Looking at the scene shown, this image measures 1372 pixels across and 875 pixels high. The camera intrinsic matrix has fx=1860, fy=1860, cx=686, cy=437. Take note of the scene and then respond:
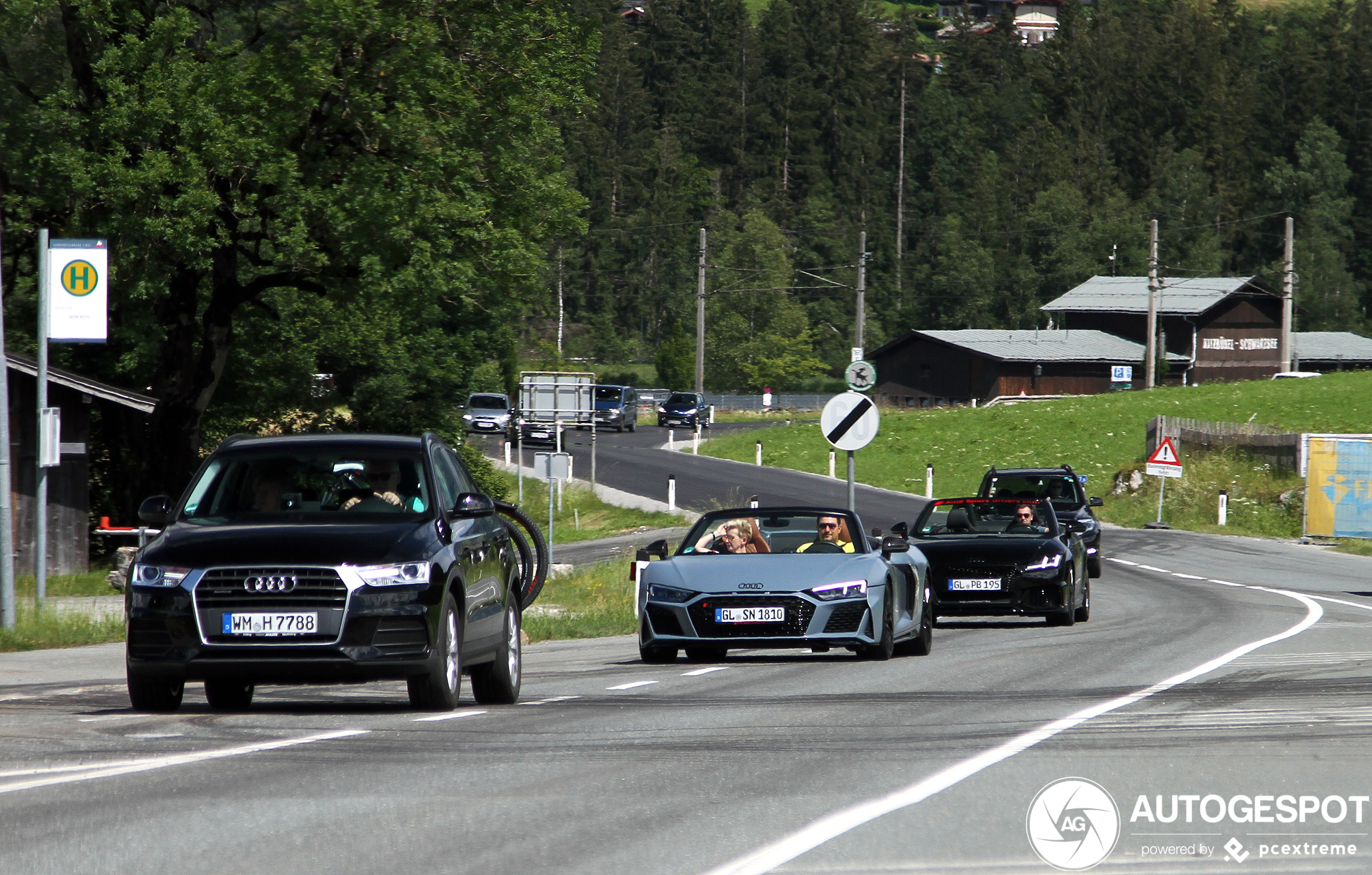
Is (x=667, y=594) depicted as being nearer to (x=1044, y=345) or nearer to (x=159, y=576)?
(x=159, y=576)

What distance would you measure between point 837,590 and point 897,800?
7525 mm

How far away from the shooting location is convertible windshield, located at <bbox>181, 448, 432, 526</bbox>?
429 inches

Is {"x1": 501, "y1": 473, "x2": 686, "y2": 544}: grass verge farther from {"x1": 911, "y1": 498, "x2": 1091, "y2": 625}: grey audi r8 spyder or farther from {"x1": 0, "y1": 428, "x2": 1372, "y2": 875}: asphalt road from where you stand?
{"x1": 0, "y1": 428, "x2": 1372, "y2": 875}: asphalt road

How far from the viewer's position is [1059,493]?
29328 millimetres

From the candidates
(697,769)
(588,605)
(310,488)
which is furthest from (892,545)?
(588,605)

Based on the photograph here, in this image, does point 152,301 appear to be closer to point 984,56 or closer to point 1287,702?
point 1287,702

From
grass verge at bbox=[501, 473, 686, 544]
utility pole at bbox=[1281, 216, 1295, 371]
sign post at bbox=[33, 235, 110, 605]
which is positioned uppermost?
utility pole at bbox=[1281, 216, 1295, 371]

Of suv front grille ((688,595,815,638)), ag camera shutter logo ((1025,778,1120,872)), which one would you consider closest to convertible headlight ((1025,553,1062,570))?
suv front grille ((688,595,815,638))

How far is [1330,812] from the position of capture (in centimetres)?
743

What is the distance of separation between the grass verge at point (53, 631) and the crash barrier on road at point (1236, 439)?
3870 cm

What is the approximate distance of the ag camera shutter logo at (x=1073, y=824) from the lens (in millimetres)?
6500

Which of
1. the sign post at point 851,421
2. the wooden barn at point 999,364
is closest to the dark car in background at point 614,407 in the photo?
the wooden barn at point 999,364

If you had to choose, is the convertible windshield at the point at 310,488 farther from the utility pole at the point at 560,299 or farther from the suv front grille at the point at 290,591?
the utility pole at the point at 560,299

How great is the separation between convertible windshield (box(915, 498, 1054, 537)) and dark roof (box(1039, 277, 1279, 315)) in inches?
3586
